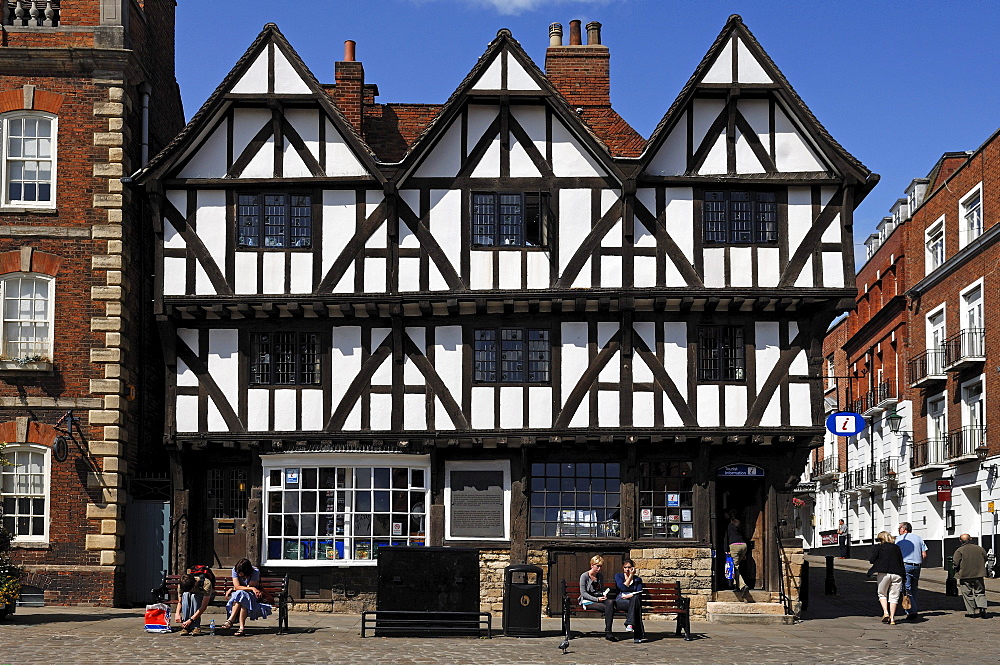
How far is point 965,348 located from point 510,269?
22.2 meters

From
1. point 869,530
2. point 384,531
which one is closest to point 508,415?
point 384,531

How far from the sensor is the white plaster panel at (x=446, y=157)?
25.4 metres

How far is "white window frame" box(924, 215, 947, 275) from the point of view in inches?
1769

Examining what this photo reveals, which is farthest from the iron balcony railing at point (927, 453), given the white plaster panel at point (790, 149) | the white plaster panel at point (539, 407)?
the white plaster panel at point (539, 407)

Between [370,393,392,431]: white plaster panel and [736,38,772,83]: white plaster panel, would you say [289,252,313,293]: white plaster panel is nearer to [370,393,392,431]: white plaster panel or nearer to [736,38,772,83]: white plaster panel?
[370,393,392,431]: white plaster panel

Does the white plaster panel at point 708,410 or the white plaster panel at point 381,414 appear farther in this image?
the white plaster panel at point 381,414

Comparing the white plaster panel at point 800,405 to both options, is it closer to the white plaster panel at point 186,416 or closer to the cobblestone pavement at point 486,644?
the cobblestone pavement at point 486,644

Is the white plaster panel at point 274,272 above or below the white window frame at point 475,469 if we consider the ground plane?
above

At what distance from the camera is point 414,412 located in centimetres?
2533

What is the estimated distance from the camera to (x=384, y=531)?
25.4 meters

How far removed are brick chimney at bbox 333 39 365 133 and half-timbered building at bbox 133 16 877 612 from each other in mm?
2286

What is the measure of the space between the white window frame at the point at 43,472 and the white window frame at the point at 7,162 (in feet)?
15.9

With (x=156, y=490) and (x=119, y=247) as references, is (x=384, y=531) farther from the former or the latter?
(x=119, y=247)

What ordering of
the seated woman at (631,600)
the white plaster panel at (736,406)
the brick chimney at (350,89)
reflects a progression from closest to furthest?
the seated woman at (631,600) < the white plaster panel at (736,406) < the brick chimney at (350,89)
